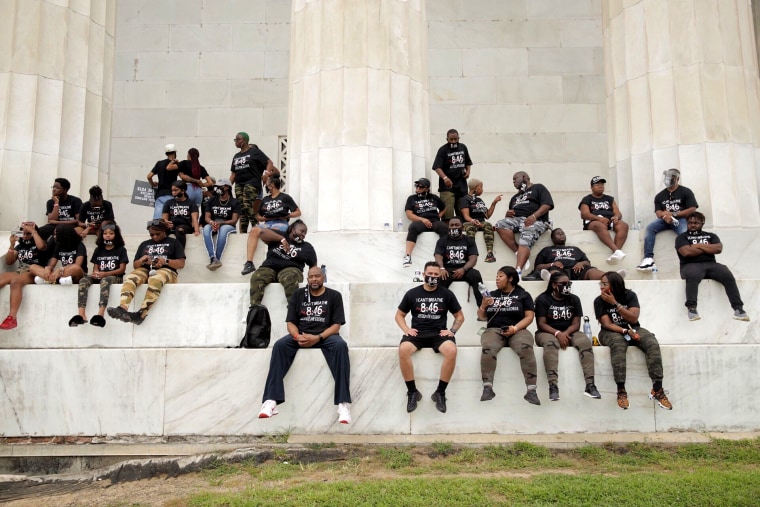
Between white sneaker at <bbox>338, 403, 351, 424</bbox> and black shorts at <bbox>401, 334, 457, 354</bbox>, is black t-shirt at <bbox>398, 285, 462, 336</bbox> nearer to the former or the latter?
black shorts at <bbox>401, 334, 457, 354</bbox>

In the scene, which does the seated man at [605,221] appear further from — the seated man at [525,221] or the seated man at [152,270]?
the seated man at [152,270]

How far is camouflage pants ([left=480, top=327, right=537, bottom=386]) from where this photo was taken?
807cm

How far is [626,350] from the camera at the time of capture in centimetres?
827

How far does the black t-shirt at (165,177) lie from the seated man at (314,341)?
16.7 feet

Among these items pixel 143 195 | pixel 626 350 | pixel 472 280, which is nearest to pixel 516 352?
pixel 626 350

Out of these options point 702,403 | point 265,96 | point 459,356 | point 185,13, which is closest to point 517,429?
point 459,356

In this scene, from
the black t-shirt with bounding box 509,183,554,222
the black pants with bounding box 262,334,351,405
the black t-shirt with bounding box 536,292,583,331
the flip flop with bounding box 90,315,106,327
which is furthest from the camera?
the black t-shirt with bounding box 509,183,554,222

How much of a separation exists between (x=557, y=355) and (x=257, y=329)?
366 cm

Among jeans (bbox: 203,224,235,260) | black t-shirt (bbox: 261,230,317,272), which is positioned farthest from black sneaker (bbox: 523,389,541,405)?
jeans (bbox: 203,224,235,260)

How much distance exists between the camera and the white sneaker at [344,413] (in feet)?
26.0

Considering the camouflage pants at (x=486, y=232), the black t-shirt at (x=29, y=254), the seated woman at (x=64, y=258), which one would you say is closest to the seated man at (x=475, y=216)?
the camouflage pants at (x=486, y=232)

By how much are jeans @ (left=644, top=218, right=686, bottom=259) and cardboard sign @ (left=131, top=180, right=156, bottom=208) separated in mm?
8677

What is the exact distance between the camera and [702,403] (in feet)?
27.2

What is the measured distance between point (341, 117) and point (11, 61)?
6.02m
